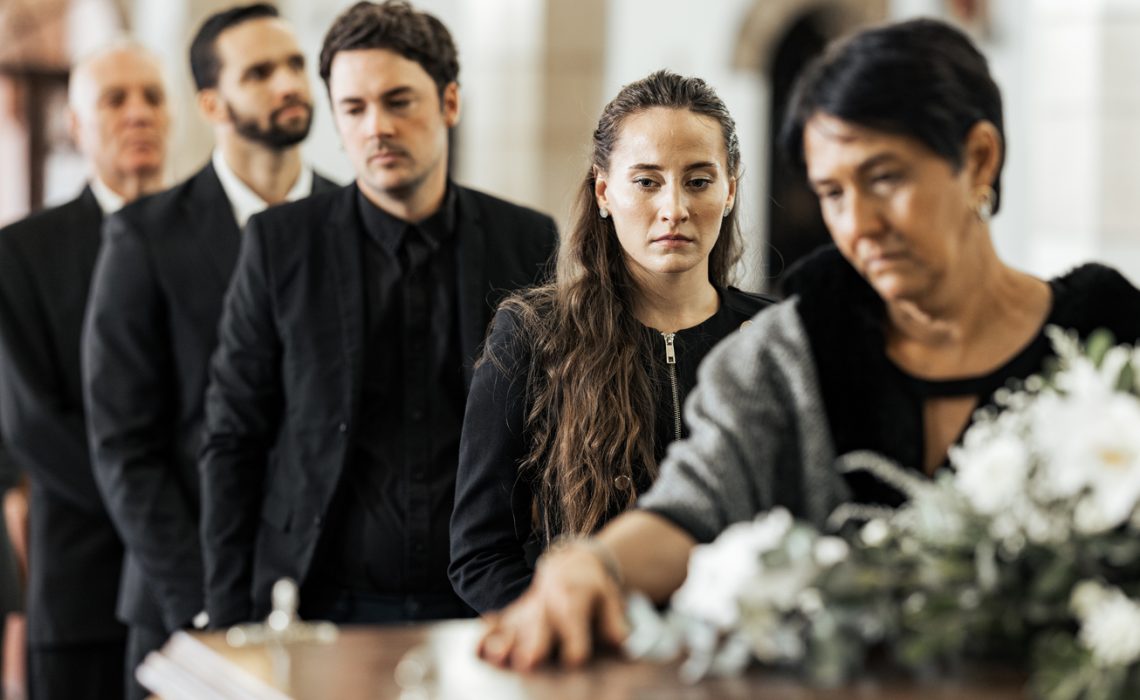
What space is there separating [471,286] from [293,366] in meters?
0.45

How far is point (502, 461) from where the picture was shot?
3207 millimetres

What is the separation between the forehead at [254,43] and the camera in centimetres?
511

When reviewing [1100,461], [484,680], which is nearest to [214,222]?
[484,680]

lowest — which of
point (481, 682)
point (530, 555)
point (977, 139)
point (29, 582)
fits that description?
point (29, 582)

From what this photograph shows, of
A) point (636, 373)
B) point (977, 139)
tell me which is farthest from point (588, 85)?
point (977, 139)

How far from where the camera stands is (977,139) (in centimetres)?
237

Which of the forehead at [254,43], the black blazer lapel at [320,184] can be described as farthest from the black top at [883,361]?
the forehead at [254,43]

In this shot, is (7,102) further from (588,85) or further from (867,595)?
(867,595)

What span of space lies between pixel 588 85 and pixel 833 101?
11295 mm

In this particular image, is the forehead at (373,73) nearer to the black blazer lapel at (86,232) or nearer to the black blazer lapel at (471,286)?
the black blazer lapel at (471,286)

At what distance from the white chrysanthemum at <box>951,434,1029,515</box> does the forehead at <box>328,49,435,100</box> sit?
239 cm

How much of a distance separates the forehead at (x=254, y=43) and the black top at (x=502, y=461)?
2.11 metres

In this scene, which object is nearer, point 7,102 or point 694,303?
point 694,303

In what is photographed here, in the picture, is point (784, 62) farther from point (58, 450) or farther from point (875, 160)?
point (875, 160)
